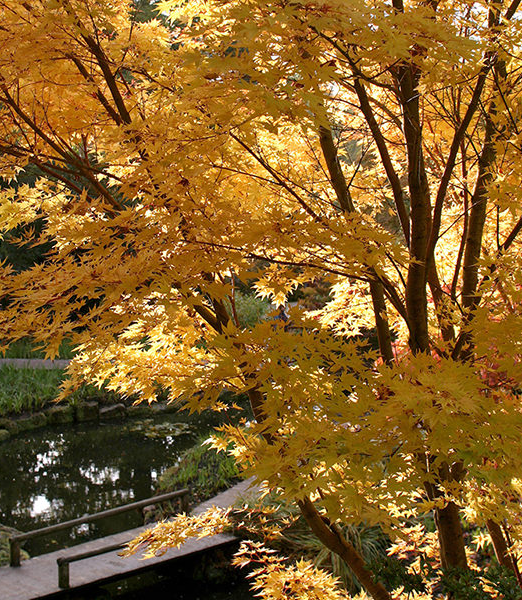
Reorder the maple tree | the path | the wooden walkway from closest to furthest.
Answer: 1. the maple tree
2. the wooden walkway
3. the path

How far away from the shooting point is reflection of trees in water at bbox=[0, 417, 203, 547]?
21.1 feet

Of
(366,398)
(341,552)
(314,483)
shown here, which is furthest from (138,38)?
(341,552)

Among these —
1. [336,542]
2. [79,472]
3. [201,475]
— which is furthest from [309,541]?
[79,472]

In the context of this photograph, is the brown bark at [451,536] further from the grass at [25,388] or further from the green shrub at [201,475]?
the grass at [25,388]

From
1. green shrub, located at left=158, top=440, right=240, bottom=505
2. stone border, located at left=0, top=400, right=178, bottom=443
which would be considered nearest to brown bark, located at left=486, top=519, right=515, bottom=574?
green shrub, located at left=158, top=440, right=240, bottom=505

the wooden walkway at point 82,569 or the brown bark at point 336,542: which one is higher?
the brown bark at point 336,542

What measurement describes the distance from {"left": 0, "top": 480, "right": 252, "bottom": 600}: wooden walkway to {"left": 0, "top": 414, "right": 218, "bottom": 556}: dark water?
0.94 m

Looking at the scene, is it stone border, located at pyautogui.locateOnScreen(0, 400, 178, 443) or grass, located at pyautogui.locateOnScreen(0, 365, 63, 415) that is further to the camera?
grass, located at pyautogui.locateOnScreen(0, 365, 63, 415)

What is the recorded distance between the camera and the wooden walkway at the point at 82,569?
4273mm

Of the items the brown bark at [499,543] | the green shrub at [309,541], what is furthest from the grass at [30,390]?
the brown bark at [499,543]

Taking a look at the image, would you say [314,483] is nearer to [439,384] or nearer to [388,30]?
[439,384]

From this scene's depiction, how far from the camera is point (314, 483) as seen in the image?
1407 mm

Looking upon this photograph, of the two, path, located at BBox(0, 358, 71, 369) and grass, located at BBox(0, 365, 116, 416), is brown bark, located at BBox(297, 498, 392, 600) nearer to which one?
grass, located at BBox(0, 365, 116, 416)

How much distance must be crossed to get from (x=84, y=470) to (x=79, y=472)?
80 millimetres
